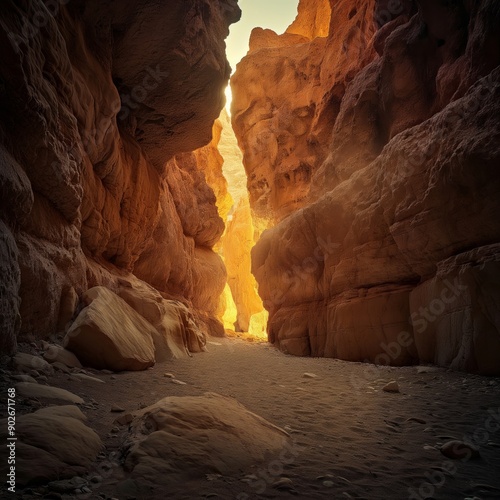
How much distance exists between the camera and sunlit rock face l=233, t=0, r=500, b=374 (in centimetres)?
604

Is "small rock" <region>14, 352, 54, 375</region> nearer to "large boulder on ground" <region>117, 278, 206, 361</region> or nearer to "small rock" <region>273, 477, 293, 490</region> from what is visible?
"small rock" <region>273, 477, 293, 490</region>

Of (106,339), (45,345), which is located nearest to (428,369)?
(106,339)

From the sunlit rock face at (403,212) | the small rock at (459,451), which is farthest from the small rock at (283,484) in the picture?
the sunlit rock face at (403,212)

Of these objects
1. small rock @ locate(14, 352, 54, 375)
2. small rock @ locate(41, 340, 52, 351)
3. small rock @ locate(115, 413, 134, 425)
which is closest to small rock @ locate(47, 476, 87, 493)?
small rock @ locate(115, 413, 134, 425)

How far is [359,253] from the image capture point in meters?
10.0

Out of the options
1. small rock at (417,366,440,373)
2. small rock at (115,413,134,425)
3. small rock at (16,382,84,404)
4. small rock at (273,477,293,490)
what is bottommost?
small rock at (273,477,293,490)

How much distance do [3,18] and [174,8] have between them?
5.72 meters

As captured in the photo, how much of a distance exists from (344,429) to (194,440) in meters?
1.89

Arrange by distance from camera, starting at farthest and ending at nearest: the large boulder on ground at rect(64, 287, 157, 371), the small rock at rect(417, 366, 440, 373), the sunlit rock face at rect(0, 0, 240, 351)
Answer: the small rock at rect(417, 366, 440, 373), the large boulder on ground at rect(64, 287, 157, 371), the sunlit rock face at rect(0, 0, 240, 351)

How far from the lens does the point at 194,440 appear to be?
105 inches

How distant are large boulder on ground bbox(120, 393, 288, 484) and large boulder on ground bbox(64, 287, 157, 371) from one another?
2.46 metres

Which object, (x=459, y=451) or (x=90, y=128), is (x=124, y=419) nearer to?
(x=459, y=451)

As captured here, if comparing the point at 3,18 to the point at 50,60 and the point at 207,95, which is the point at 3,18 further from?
the point at 207,95

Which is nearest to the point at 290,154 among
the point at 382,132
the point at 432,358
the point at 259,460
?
the point at 382,132
